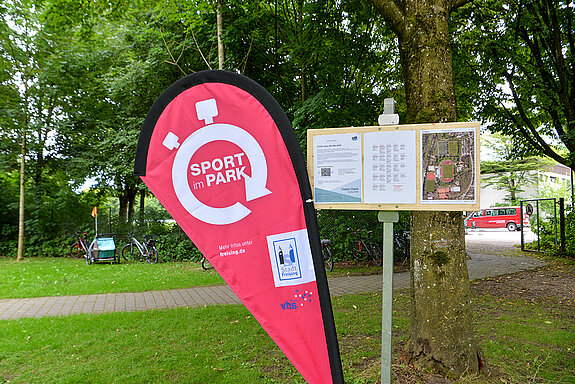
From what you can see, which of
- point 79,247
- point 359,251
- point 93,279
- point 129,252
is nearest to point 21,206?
point 79,247

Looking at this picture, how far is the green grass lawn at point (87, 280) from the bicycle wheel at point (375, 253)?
4.36 m

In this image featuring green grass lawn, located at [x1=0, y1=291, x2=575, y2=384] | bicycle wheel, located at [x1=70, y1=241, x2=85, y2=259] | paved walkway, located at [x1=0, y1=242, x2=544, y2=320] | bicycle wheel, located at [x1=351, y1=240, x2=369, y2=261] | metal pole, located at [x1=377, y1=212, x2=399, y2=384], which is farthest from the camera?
bicycle wheel, located at [x1=70, y1=241, x2=85, y2=259]

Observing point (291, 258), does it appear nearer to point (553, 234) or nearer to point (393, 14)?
point (393, 14)

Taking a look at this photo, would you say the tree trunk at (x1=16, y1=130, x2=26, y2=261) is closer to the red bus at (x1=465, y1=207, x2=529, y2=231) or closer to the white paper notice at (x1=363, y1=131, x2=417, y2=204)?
the white paper notice at (x1=363, y1=131, x2=417, y2=204)

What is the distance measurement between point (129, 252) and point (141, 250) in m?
0.99

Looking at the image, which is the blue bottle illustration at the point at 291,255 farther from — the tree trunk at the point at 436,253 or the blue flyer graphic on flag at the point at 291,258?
the tree trunk at the point at 436,253

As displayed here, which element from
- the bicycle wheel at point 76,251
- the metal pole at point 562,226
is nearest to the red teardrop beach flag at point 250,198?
the bicycle wheel at point 76,251

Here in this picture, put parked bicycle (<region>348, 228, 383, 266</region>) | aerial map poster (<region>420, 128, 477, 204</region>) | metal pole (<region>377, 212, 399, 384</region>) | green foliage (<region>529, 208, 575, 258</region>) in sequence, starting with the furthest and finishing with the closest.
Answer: green foliage (<region>529, 208, 575, 258</region>) < parked bicycle (<region>348, 228, 383, 266</region>) < metal pole (<region>377, 212, 399, 384</region>) < aerial map poster (<region>420, 128, 477, 204</region>)

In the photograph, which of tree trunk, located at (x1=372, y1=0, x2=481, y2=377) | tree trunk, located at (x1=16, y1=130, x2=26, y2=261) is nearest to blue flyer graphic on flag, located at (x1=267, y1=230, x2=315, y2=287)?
tree trunk, located at (x1=372, y1=0, x2=481, y2=377)

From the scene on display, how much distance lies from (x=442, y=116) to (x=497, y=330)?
308cm

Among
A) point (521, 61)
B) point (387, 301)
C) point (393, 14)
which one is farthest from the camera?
point (521, 61)

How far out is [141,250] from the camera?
13055mm

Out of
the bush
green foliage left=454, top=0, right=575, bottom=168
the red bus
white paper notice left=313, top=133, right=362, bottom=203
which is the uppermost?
green foliage left=454, top=0, right=575, bottom=168

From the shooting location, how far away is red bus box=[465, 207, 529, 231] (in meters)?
29.7
